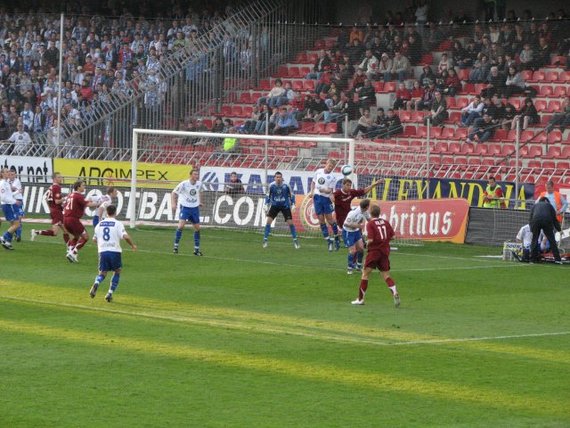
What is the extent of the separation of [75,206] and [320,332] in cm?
1058

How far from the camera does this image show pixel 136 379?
14.3 m

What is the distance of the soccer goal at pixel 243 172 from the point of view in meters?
35.1

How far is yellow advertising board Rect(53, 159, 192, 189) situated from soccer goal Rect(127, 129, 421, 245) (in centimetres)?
17

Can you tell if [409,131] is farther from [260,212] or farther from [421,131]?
[260,212]

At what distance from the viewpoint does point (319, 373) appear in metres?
14.9

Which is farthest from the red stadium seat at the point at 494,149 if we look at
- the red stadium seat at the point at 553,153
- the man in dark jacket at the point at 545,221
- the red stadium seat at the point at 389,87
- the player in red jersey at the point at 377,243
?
the player in red jersey at the point at 377,243

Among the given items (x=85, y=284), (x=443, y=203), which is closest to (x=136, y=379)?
(x=85, y=284)

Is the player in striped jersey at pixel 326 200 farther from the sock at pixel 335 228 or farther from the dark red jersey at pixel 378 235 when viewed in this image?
the dark red jersey at pixel 378 235

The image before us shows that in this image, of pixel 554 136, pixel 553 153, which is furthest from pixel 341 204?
pixel 554 136

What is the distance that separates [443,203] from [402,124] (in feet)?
24.4

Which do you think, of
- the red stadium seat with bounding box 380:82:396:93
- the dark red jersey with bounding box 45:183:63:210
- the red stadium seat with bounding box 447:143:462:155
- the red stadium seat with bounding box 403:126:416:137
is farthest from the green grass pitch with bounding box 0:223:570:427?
the red stadium seat with bounding box 380:82:396:93

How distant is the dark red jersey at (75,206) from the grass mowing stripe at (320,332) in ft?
22.2

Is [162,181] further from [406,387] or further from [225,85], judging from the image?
[406,387]

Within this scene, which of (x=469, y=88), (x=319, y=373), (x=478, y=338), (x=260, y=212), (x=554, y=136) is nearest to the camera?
(x=319, y=373)
